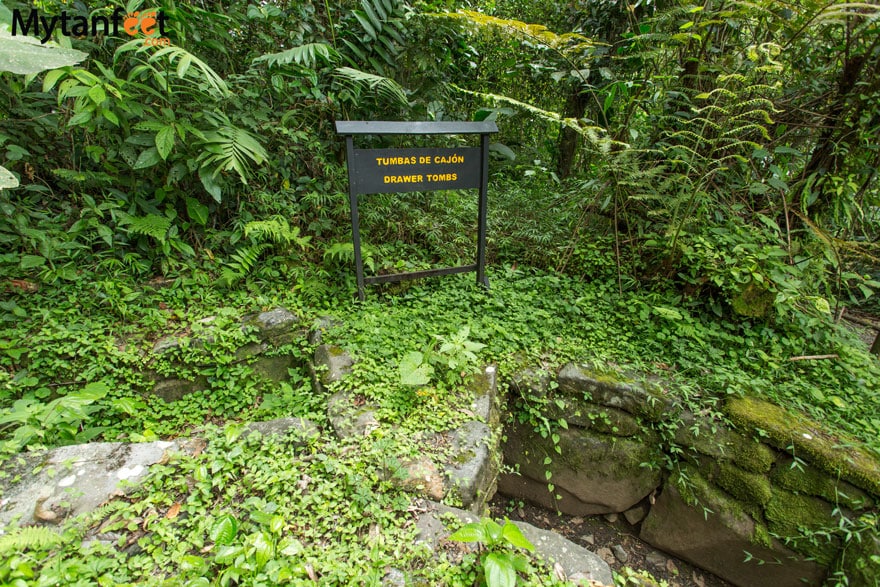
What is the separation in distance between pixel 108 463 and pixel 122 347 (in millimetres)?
1270

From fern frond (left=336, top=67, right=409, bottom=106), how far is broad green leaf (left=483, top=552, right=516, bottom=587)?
371 centimetres

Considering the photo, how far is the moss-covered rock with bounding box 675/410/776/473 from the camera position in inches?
111

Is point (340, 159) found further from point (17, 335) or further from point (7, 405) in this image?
point (7, 405)

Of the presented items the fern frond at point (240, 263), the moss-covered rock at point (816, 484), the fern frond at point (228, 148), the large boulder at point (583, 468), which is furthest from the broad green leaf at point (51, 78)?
the moss-covered rock at point (816, 484)

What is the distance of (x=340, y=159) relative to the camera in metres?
4.62

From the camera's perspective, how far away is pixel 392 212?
4688 mm

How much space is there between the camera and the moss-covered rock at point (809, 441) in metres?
2.56

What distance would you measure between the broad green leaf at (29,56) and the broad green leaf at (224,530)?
183cm

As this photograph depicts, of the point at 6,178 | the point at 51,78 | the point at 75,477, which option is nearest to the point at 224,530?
the point at 75,477

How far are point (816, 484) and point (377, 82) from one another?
4554 millimetres

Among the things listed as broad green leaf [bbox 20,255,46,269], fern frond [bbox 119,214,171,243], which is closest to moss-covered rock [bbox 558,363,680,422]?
fern frond [bbox 119,214,171,243]

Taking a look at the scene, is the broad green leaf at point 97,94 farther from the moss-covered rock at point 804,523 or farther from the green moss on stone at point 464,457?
the moss-covered rock at point 804,523

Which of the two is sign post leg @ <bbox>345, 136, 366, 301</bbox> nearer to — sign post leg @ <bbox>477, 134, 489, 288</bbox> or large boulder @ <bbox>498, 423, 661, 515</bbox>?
sign post leg @ <bbox>477, 134, 489, 288</bbox>

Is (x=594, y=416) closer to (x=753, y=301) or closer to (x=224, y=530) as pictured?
(x=753, y=301)
